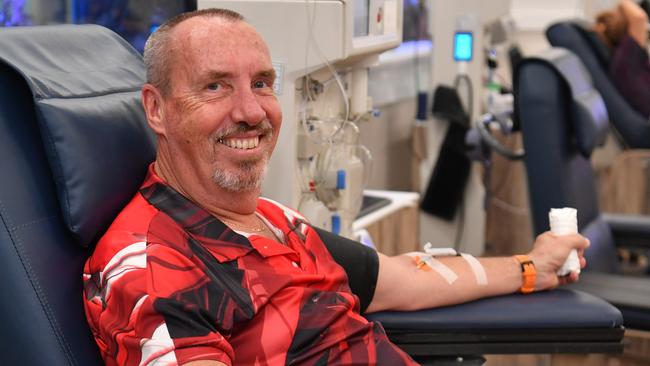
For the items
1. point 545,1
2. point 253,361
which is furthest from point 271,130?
point 545,1

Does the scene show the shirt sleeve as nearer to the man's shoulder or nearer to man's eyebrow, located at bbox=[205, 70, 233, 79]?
the man's shoulder

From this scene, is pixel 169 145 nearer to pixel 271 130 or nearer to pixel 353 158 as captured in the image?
pixel 271 130

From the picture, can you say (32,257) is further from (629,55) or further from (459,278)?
(629,55)

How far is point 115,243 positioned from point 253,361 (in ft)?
0.92

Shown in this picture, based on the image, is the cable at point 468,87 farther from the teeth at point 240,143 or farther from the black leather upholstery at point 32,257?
the black leather upholstery at point 32,257

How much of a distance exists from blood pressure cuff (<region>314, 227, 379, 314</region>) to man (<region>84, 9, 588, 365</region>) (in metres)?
0.05

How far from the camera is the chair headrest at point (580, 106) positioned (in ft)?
8.61

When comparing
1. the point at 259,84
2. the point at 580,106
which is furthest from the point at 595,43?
the point at 259,84

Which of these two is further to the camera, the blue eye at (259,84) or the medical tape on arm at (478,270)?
the medical tape on arm at (478,270)

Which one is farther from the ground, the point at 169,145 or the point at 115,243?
the point at 169,145

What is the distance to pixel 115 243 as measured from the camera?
143 cm

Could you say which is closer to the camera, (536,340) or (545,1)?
(536,340)

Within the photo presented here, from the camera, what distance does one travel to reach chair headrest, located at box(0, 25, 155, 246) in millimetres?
1459

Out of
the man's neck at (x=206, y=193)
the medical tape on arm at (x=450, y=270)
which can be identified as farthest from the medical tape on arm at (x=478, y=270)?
the man's neck at (x=206, y=193)
